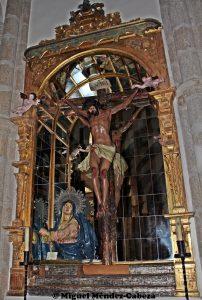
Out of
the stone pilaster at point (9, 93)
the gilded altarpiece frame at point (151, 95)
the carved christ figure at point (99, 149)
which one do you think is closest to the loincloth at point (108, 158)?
the carved christ figure at point (99, 149)

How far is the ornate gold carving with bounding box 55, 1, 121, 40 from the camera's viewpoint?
19.8 feet

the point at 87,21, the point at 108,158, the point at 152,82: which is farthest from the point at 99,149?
the point at 87,21

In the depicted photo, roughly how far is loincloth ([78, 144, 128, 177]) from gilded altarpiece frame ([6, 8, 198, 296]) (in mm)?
887

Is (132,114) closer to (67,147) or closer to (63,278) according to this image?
(67,147)

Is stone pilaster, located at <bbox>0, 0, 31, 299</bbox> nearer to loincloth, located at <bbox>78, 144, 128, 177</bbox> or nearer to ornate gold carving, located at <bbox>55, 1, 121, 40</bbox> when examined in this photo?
ornate gold carving, located at <bbox>55, 1, 121, 40</bbox>

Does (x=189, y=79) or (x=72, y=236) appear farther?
(x=72, y=236)

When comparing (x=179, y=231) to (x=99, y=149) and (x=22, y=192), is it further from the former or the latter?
(x=22, y=192)

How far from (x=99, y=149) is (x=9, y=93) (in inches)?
79.1

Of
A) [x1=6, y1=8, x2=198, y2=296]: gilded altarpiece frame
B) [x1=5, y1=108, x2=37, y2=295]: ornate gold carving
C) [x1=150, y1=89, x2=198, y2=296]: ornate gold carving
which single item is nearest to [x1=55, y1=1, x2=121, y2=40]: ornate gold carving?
[x1=6, y1=8, x2=198, y2=296]: gilded altarpiece frame

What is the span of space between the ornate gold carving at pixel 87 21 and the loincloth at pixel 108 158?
234 cm

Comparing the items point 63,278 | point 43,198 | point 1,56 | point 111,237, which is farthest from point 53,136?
point 63,278

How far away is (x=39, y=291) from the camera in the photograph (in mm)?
4578

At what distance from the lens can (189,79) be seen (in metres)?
4.76

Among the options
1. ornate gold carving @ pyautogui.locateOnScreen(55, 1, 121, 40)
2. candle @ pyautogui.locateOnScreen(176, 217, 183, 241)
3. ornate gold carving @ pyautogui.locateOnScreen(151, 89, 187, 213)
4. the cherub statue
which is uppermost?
ornate gold carving @ pyautogui.locateOnScreen(55, 1, 121, 40)
